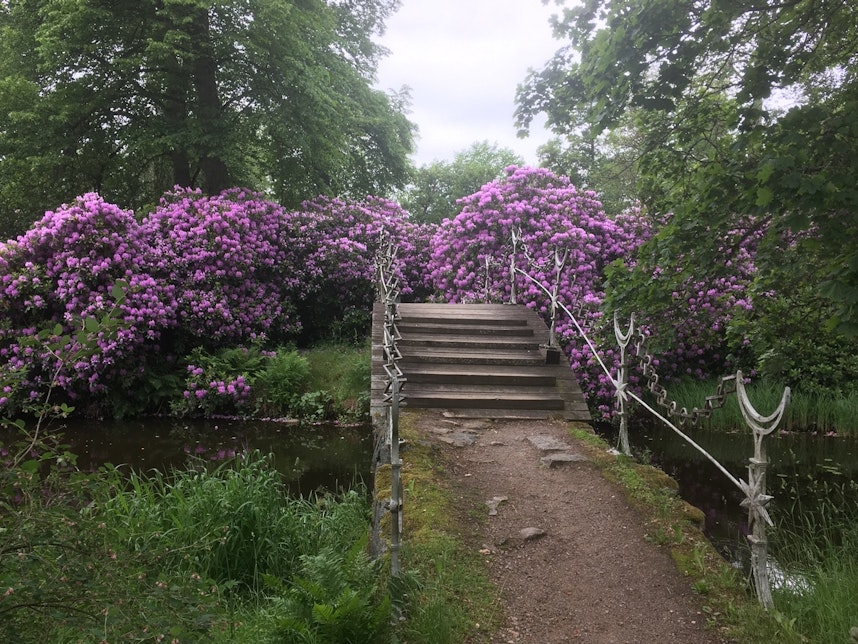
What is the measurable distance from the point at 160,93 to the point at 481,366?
37.0 ft

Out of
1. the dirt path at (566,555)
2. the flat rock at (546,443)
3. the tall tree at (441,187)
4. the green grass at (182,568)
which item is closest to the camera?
the green grass at (182,568)

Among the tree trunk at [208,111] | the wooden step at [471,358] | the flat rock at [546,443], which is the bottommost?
the flat rock at [546,443]

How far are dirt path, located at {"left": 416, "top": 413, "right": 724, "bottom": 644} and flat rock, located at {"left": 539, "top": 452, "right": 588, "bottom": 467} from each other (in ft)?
0.11

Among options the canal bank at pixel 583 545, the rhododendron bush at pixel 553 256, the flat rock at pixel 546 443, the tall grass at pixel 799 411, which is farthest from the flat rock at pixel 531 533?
the tall grass at pixel 799 411

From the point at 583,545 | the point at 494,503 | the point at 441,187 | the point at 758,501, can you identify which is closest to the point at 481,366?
the point at 494,503

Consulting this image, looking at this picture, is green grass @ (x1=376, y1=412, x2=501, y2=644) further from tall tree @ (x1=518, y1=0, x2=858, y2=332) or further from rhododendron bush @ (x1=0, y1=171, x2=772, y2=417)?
rhododendron bush @ (x1=0, y1=171, x2=772, y2=417)

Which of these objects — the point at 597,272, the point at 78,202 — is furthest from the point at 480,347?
the point at 78,202

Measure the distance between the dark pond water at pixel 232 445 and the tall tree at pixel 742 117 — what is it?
4815 mm

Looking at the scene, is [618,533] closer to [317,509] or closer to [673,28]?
[317,509]

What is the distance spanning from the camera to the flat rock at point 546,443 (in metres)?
5.61

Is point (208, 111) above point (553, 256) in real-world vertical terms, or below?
above

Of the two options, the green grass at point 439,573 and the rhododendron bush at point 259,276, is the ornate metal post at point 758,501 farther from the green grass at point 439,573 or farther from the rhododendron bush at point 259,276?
the rhododendron bush at point 259,276

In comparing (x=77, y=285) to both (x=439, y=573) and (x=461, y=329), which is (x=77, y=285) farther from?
(x=439, y=573)

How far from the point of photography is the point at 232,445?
9.06m
